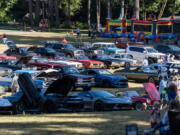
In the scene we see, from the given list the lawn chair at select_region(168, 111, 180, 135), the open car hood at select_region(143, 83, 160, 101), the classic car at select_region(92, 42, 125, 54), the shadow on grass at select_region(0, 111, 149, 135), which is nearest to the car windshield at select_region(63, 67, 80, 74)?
the open car hood at select_region(143, 83, 160, 101)

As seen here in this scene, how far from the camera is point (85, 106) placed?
1825 centimetres

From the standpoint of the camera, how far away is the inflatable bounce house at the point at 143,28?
2436 inches

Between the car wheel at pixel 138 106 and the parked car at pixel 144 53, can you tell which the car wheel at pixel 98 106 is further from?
the parked car at pixel 144 53

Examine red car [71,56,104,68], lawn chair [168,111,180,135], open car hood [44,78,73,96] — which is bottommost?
red car [71,56,104,68]

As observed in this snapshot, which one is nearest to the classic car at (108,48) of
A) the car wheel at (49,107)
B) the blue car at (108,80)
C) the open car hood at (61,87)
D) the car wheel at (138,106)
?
the blue car at (108,80)

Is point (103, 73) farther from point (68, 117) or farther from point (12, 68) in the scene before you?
point (68, 117)

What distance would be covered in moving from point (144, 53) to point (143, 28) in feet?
74.2

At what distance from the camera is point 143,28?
207 ft

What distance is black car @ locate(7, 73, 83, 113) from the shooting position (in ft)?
58.1

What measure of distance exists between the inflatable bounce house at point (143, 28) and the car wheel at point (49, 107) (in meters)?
43.7

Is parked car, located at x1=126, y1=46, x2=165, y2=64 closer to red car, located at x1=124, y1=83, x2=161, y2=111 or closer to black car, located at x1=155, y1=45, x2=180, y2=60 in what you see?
black car, located at x1=155, y1=45, x2=180, y2=60

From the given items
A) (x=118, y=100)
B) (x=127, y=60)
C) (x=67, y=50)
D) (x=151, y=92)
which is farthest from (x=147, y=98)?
(x=67, y=50)

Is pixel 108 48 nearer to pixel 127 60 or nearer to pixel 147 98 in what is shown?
pixel 127 60

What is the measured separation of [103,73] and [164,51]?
58.0 feet
